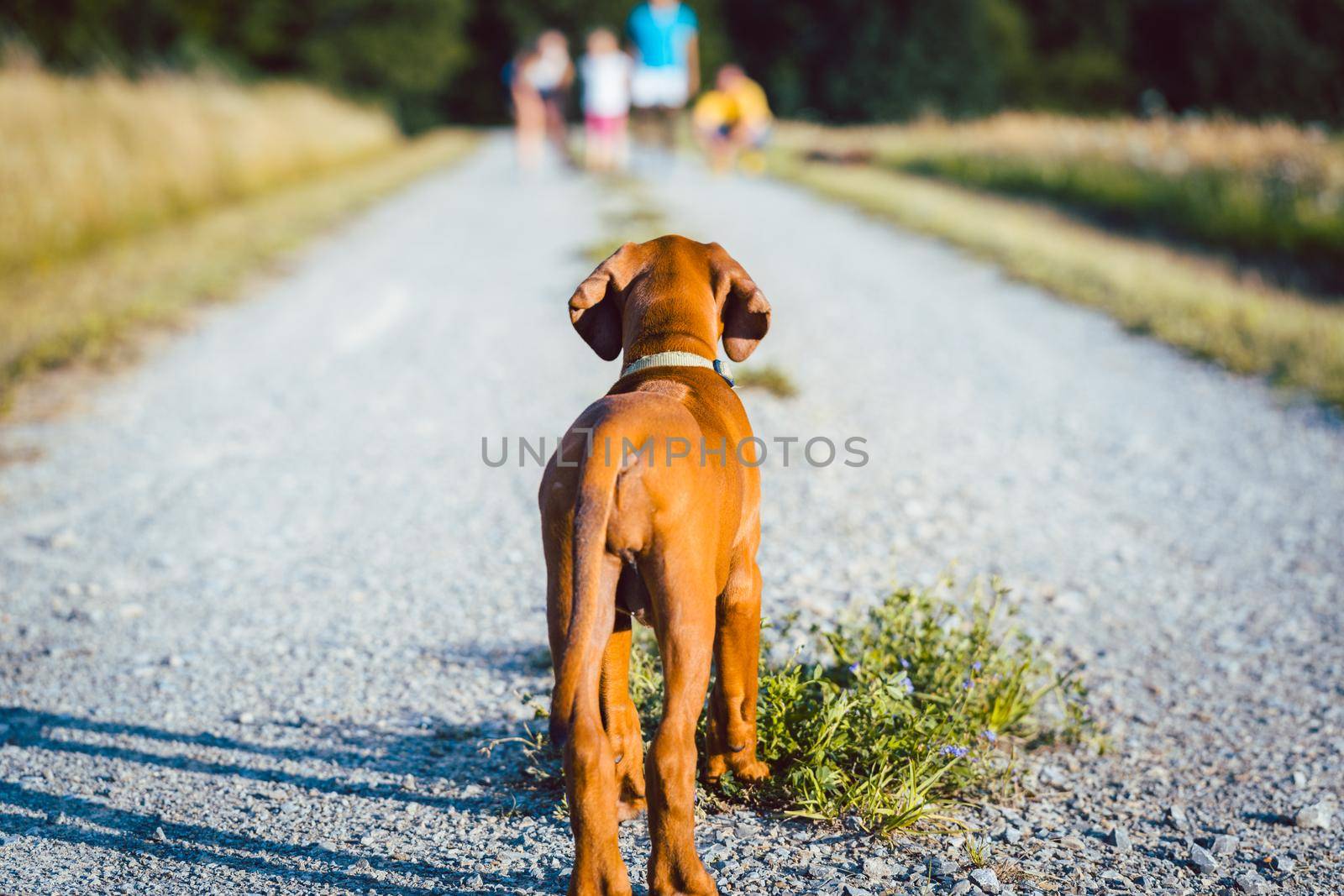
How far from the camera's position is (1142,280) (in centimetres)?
897

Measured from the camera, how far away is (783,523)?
167 inches

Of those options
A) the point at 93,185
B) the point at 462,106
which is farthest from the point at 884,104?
the point at 93,185

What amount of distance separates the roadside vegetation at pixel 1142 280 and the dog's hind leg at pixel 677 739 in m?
5.32

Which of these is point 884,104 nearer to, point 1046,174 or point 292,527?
point 1046,174

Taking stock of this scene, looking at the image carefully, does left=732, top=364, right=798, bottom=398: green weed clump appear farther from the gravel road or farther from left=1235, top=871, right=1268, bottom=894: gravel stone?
left=1235, top=871, right=1268, bottom=894: gravel stone

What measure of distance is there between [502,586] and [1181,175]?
13120 millimetres

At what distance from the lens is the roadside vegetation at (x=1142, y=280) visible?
6.76 meters

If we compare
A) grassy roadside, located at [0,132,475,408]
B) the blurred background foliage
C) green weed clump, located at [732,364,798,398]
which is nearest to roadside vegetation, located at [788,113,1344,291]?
green weed clump, located at [732,364,798,398]

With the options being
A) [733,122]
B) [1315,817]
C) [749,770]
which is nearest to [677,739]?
[749,770]

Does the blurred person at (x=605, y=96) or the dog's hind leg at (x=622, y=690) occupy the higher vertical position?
the blurred person at (x=605, y=96)

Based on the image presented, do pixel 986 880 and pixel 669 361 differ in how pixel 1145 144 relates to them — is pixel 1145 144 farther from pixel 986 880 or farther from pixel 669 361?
pixel 986 880

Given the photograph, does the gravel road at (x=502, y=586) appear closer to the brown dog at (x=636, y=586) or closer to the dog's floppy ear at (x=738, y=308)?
the brown dog at (x=636, y=586)

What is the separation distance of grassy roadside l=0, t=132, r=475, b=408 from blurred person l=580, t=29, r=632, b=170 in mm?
4044

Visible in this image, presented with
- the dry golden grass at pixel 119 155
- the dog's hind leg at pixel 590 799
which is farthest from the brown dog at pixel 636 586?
the dry golden grass at pixel 119 155
